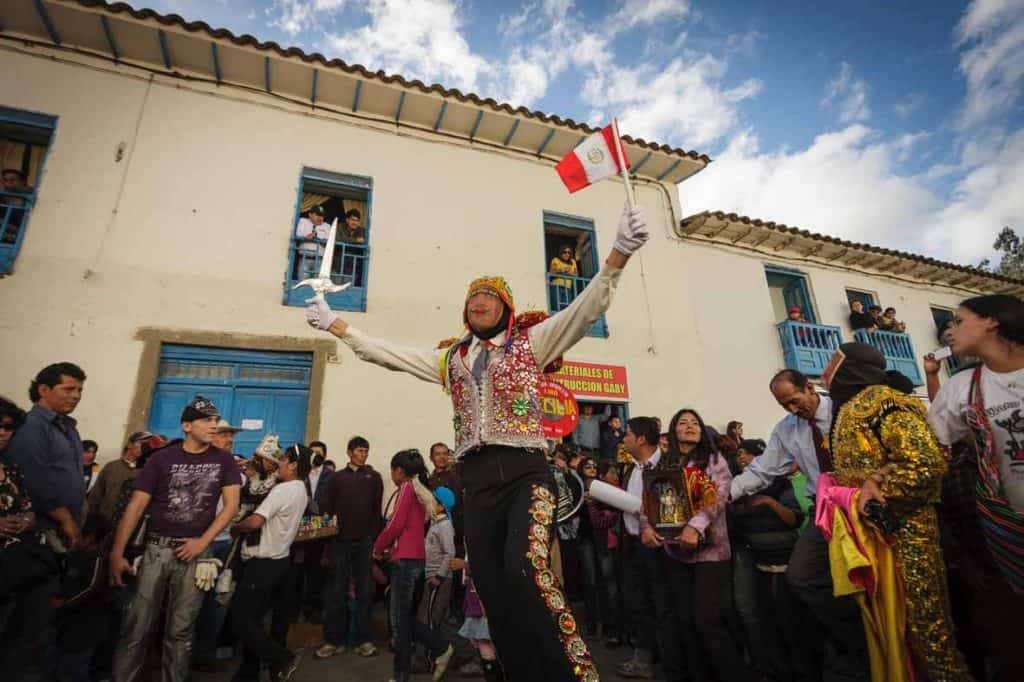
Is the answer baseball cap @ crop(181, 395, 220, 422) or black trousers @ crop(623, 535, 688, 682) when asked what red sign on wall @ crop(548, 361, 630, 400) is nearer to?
black trousers @ crop(623, 535, 688, 682)

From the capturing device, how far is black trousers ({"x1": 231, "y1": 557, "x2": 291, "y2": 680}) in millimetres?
3975

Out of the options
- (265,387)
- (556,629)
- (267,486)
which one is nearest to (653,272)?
(265,387)

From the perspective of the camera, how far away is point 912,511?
2484 mm

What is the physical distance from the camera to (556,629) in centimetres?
190

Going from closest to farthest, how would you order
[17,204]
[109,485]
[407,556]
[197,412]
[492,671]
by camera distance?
[492,671] → [197,412] → [407,556] → [109,485] → [17,204]

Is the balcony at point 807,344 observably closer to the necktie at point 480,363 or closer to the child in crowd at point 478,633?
the child in crowd at point 478,633

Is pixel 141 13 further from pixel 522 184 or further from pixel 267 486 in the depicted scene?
pixel 267 486

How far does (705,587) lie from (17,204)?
9806 mm

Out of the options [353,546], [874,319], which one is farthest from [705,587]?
[874,319]

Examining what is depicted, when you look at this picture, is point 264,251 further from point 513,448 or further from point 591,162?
point 513,448

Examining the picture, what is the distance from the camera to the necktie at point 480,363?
252 centimetres

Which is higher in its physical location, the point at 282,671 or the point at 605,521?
the point at 605,521

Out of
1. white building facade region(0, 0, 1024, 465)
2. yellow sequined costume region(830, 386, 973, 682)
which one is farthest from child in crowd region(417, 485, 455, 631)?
yellow sequined costume region(830, 386, 973, 682)

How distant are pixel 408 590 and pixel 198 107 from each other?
7.89 metres
